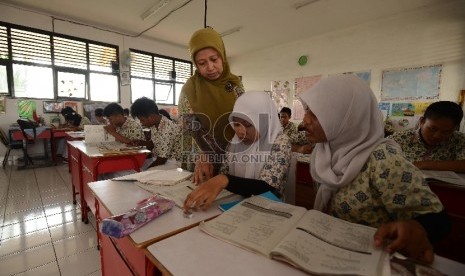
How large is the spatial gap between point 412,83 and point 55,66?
711 centimetres

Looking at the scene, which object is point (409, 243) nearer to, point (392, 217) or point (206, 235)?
point (392, 217)

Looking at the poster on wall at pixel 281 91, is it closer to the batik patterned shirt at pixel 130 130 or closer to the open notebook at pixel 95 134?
the batik patterned shirt at pixel 130 130

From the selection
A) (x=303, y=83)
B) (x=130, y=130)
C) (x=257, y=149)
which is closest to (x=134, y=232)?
(x=257, y=149)

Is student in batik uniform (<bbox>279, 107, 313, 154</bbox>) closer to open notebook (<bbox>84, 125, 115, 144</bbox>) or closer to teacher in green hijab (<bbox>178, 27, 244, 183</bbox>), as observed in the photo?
teacher in green hijab (<bbox>178, 27, 244, 183</bbox>)

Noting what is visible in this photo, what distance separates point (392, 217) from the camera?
820mm

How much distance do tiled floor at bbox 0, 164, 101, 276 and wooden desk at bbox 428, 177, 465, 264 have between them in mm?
2376

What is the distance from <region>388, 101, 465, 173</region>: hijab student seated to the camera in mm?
1648

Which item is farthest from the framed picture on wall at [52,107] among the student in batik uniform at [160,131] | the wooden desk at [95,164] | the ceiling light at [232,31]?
the ceiling light at [232,31]

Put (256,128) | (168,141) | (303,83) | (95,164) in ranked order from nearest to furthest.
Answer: (256,128) → (95,164) → (168,141) → (303,83)

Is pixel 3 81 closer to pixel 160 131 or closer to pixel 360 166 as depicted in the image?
pixel 160 131

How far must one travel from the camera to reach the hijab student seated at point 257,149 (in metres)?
1.06

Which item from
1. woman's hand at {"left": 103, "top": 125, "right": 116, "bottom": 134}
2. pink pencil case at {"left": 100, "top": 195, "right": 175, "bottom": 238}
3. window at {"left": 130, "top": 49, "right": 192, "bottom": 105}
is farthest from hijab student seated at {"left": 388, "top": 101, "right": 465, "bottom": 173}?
window at {"left": 130, "top": 49, "right": 192, "bottom": 105}

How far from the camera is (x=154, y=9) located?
4.30 m

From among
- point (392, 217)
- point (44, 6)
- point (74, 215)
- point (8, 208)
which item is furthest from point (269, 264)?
point (44, 6)
